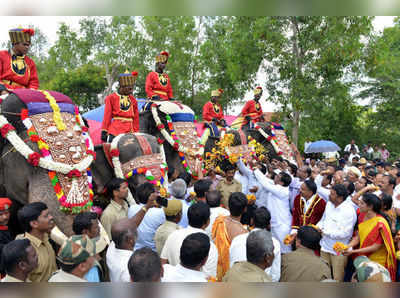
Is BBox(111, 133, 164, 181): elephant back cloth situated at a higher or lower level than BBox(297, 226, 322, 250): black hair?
higher

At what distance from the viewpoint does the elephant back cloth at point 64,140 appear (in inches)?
158

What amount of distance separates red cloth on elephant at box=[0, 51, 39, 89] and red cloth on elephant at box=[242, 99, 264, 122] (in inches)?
299

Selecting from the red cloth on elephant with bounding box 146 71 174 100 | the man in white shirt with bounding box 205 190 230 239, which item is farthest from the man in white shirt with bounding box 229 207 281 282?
the red cloth on elephant with bounding box 146 71 174 100

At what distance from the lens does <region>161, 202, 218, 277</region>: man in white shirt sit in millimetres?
3436

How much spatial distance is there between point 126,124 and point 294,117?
11.0m

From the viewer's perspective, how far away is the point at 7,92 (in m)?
4.54

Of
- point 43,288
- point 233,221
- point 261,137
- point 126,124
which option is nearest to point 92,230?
point 233,221

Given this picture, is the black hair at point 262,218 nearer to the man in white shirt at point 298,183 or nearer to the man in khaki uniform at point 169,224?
the man in khaki uniform at point 169,224

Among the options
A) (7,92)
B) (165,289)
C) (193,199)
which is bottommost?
(193,199)

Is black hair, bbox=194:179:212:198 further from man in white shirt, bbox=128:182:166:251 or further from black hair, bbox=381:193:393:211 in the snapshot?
black hair, bbox=381:193:393:211

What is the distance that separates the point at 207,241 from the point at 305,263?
92cm

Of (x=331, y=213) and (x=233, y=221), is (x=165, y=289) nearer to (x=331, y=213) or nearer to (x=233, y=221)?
(x=233, y=221)

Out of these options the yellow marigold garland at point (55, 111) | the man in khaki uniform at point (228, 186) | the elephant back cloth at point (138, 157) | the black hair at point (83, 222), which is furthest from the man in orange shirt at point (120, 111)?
the black hair at point (83, 222)

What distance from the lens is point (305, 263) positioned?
3.26 m
